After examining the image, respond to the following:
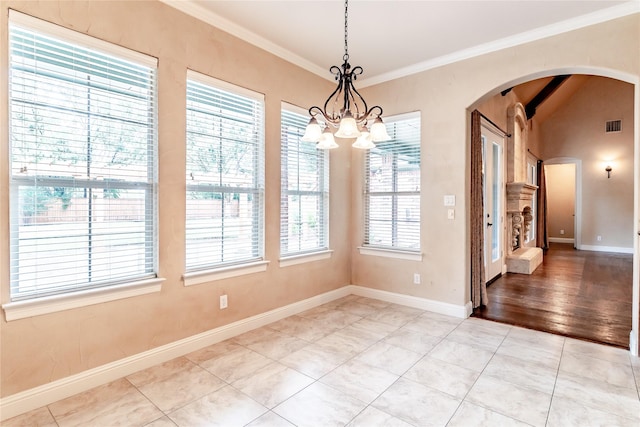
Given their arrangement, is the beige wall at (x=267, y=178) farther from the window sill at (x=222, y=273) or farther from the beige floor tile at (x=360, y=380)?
the beige floor tile at (x=360, y=380)

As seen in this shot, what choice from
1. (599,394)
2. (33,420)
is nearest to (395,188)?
(599,394)

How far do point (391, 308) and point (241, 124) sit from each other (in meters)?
2.74

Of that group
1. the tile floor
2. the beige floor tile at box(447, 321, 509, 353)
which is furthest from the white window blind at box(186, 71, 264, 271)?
the beige floor tile at box(447, 321, 509, 353)

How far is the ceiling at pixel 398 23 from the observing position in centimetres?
270

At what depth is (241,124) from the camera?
3195 millimetres

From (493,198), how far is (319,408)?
16.0 ft

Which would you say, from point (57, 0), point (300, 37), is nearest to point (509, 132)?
point (300, 37)

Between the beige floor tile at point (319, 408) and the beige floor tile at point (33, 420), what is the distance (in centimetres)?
133

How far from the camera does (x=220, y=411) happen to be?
2014 mm

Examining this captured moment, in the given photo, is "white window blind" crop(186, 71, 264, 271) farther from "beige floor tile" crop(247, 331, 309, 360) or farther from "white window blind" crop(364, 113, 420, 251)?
Answer: "white window blind" crop(364, 113, 420, 251)

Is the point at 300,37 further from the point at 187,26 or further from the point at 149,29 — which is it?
the point at 149,29

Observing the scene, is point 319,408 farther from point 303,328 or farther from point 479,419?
point 303,328

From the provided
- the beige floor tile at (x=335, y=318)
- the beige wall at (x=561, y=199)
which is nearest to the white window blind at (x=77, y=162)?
the beige floor tile at (x=335, y=318)

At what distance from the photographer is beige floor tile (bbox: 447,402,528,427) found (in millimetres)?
1885
